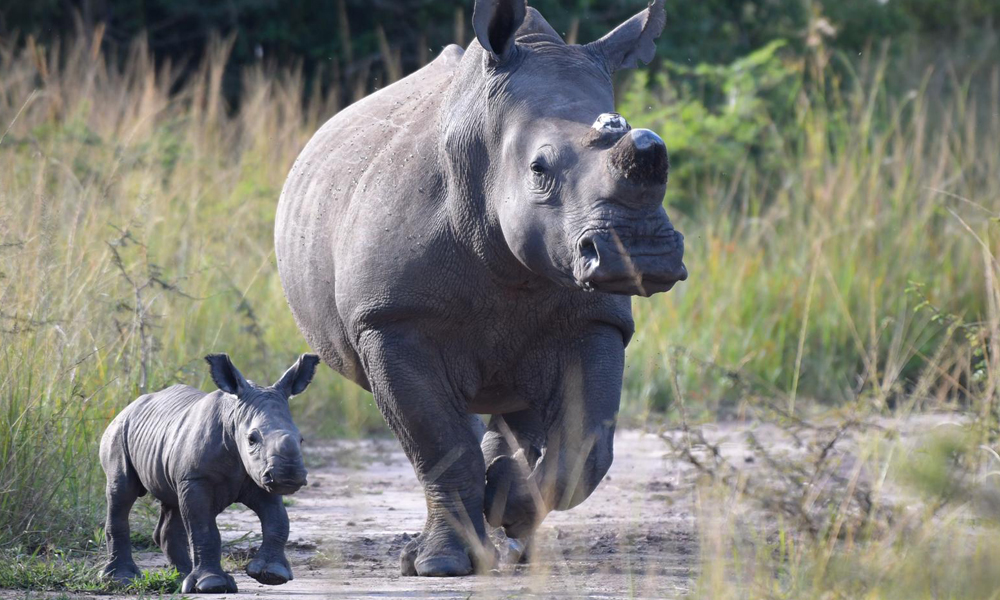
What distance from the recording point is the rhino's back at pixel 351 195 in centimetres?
482

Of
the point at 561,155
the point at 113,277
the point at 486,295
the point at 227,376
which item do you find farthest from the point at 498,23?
the point at 113,277

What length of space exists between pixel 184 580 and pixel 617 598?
49.5 inches

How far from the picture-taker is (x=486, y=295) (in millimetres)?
4645

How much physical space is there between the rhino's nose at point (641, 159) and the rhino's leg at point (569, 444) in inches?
35.0

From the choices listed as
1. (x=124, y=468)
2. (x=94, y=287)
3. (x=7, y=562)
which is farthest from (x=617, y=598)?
(x=94, y=287)

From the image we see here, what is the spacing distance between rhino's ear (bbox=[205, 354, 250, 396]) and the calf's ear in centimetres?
13

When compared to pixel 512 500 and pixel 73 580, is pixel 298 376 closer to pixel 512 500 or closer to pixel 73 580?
pixel 512 500

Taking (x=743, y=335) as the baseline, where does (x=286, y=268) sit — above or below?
above

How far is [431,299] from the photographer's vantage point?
4645mm

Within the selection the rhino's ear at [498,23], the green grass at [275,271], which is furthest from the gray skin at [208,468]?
the rhino's ear at [498,23]

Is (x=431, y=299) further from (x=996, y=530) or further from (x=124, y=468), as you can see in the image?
(x=996, y=530)

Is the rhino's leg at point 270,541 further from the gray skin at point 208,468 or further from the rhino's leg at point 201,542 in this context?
the rhino's leg at point 201,542

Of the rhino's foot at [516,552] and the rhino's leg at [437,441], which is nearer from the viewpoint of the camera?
the rhino's leg at [437,441]

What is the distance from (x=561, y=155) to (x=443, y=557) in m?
1.38
